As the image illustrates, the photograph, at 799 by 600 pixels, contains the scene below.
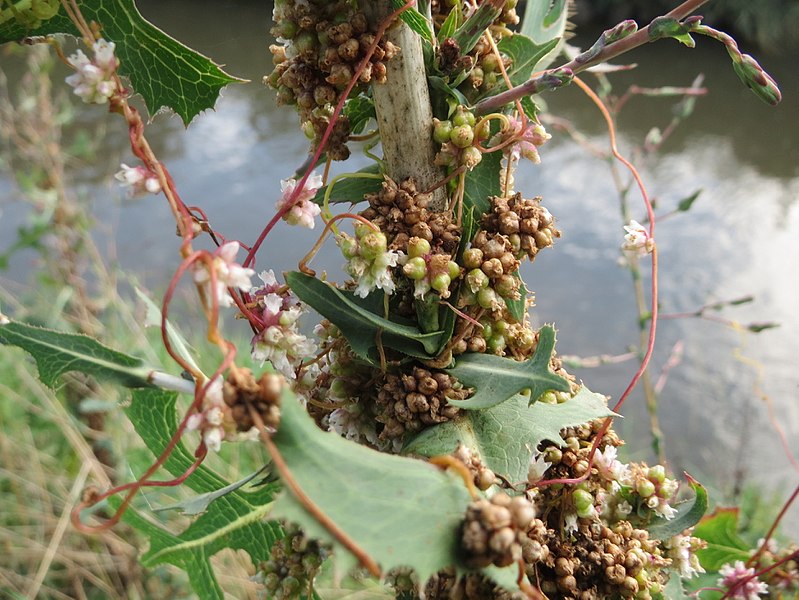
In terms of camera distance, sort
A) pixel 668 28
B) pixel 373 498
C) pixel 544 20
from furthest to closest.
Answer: pixel 544 20 → pixel 668 28 → pixel 373 498

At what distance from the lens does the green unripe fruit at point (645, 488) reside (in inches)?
26.0

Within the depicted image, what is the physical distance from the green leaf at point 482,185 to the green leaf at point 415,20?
0.13 metres

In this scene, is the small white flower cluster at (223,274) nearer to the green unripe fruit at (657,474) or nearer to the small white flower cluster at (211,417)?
the small white flower cluster at (211,417)

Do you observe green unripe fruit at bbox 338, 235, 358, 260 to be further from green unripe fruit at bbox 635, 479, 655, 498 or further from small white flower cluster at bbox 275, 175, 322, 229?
green unripe fruit at bbox 635, 479, 655, 498

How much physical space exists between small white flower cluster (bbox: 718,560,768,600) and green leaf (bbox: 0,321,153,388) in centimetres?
80

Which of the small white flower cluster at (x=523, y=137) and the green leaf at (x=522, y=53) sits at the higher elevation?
the green leaf at (x=522, y=53)

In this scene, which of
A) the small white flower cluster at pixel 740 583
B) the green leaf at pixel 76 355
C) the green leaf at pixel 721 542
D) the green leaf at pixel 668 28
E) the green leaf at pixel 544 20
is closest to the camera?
the green leaf at pixel 668 28

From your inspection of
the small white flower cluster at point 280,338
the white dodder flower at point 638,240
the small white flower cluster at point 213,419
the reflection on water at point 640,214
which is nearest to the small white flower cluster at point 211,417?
the small white flower cluster at point 213,419

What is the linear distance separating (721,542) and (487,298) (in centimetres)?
67

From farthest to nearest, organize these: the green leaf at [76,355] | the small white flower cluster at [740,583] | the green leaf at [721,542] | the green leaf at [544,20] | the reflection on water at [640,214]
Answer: the reflection on water at [640,214]
the green leaf at [721,542]
the small white flower cluster at [740,583]
the green leaf at [544,20]
the green leaf at [76,355]

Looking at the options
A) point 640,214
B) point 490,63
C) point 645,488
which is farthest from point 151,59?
point 640,214

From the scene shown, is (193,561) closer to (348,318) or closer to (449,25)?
(348,318)

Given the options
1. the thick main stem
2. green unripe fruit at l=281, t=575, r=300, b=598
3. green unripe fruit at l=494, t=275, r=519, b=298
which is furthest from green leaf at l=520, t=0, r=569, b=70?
green unripe fruit at l=281, t=575, r=300, b=598

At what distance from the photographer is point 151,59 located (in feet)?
2.15
